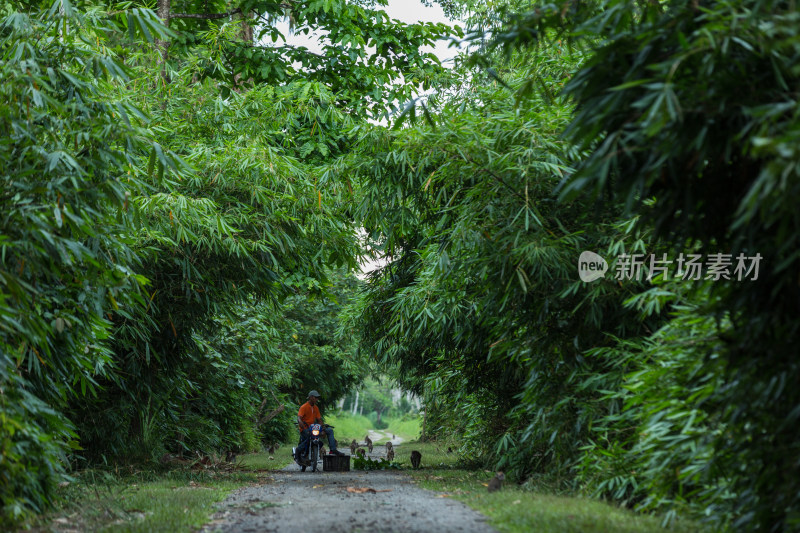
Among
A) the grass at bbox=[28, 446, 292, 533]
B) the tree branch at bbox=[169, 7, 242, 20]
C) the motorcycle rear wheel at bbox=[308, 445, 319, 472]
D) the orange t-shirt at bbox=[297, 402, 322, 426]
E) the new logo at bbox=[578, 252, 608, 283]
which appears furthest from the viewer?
the orange t-shirt at bbox=[297, 402, 322, 426]

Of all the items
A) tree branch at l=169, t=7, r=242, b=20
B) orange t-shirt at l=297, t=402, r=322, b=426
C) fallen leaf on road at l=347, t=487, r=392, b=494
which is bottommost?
fallen leaf on road at l=347, t=487, r=392, b=494

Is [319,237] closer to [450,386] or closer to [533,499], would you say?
[450,386]

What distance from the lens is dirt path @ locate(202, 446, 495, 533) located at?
517 centimetres

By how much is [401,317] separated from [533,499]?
4.71 metres

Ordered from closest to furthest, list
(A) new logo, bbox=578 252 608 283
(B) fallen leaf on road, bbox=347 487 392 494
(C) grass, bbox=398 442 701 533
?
1. (C) grass, bbox=398 442 701 533
2. (A) new logo, bbox=578 252 608 283
3. (B) fallen leaf on road, bbox=347 487 392 494

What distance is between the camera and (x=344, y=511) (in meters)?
6.12

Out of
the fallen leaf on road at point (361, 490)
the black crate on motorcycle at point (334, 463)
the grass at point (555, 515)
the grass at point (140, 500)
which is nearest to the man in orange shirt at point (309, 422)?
the black crate on motorcycle at point (334, 463)

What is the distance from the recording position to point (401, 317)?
34.9 feet

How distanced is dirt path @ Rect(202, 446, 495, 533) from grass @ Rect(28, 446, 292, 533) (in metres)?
0.24

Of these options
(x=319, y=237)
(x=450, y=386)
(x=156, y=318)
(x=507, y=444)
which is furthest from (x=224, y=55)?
(x=507, y=444)

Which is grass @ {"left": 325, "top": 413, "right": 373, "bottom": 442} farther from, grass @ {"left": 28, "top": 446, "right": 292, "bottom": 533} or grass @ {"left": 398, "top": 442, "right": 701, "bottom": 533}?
grass @ {"left": 398, "top": 442, "right": 701, "bottom": 533}

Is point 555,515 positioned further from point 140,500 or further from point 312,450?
point 312,450

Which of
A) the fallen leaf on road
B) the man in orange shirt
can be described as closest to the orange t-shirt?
the man in orange shirt

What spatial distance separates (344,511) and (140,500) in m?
1.90
